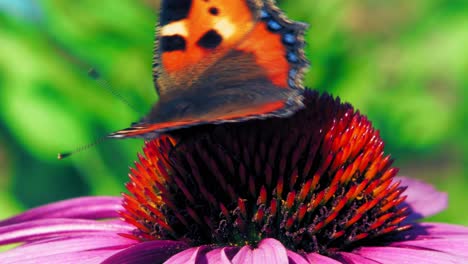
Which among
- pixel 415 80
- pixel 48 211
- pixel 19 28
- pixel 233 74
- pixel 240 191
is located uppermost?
pixel 415 80

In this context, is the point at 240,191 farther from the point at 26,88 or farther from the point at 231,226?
the point at 26,88

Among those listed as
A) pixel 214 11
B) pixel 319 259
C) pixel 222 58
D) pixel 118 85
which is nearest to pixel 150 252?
pixel 319 259

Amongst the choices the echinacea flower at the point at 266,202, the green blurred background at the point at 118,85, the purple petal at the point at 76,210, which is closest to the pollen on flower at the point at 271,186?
the echinacea flower at the point at 266,202

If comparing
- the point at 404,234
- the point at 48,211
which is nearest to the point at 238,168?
the point at 404,234

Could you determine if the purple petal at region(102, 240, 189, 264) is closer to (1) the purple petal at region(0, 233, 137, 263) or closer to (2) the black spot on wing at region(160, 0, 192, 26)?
(1) the purple petal at region(0, 233, 137, 263)

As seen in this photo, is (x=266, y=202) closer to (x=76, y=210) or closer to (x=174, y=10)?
(x=174, y=10)

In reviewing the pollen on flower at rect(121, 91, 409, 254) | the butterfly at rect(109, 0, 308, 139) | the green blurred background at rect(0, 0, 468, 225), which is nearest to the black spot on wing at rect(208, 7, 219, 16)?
the butterfly at rect(109, 0, 308, 139)
